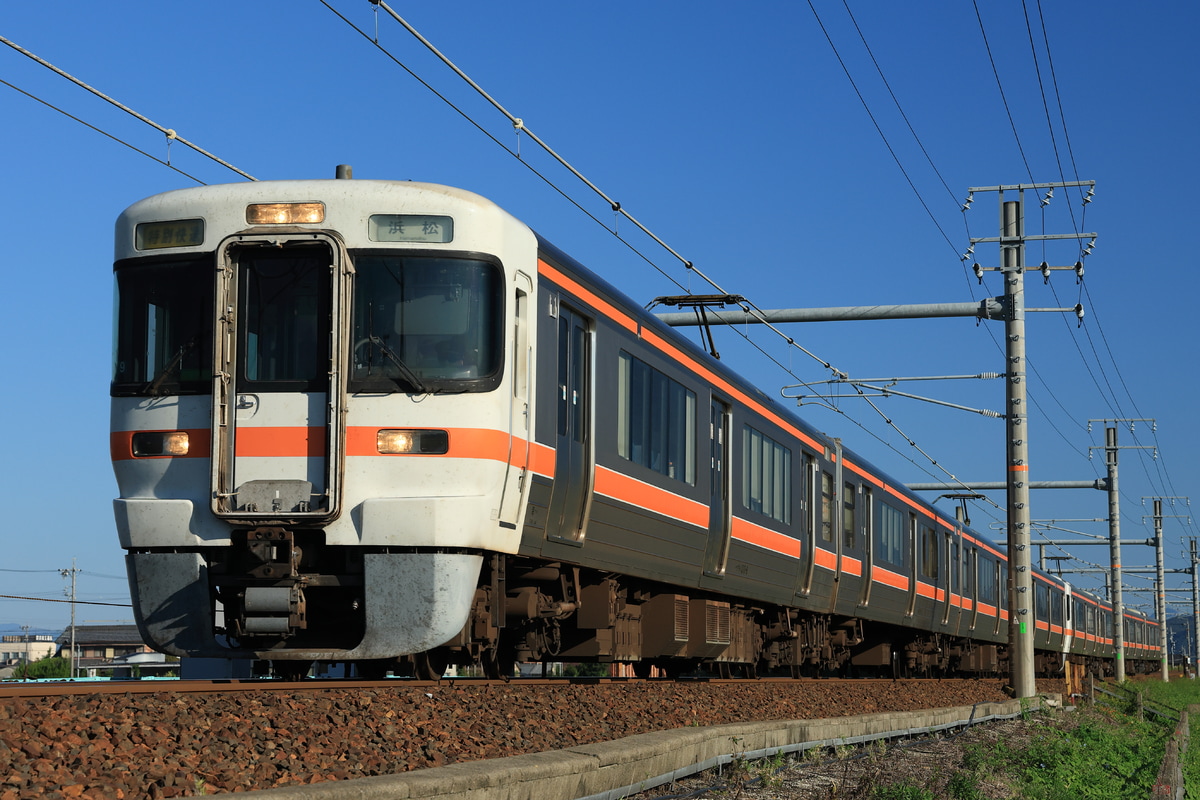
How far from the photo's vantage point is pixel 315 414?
29.0 feet

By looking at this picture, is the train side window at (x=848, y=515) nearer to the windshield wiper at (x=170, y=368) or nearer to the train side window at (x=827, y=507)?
the train side window at (x=827, y=507)

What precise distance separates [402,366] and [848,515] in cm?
1247

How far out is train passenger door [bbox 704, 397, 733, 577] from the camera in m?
13.8

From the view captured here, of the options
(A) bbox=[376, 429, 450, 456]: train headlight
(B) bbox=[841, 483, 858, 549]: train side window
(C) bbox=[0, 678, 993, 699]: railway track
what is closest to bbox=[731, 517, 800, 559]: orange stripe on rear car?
(B) bbox=[841, 483, 858, 549]: train side window

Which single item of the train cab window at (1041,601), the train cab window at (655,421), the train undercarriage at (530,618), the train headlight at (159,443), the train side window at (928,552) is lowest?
the train cab window at (1041,601)

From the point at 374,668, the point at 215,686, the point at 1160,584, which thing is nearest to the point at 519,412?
the point at 374,668

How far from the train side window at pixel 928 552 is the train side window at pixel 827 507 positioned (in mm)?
6831

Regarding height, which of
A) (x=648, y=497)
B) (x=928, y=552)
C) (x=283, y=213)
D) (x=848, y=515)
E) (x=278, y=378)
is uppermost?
(x=283, y=213)

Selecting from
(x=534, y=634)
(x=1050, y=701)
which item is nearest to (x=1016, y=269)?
(x=1050, y=701)

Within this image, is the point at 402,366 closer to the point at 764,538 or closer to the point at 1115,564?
the point at 764,538

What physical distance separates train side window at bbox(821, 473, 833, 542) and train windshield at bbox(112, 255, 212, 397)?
11.2 m

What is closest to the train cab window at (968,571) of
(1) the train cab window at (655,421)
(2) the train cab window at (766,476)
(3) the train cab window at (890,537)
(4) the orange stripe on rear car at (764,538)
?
(3) the train cab window at (890,537)

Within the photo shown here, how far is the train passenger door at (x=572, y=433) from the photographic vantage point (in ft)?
33.2

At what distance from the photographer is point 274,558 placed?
8.49 m
